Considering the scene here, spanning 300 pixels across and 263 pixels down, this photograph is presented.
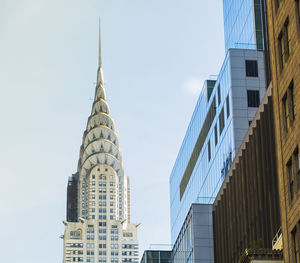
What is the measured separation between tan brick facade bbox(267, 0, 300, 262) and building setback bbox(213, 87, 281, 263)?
934 inches

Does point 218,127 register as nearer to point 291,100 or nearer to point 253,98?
point 253,98

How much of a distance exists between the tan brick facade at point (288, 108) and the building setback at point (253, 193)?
23731 millimetres

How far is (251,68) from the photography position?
337ft

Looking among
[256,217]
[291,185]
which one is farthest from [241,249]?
[291,185]

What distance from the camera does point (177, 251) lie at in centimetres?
11469

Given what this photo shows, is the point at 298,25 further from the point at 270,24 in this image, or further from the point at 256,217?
the point at 256,217

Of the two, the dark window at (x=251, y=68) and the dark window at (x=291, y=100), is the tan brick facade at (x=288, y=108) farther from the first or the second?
the dark window at (x=251, y=68)

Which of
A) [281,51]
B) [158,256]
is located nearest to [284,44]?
[281,51]

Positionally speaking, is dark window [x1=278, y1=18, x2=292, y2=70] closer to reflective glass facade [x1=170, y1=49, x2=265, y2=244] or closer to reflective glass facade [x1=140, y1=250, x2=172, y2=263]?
reflective glass facade [x1=170, y1=49, x2=265, y2=244]

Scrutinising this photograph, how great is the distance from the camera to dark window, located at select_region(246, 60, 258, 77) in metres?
102

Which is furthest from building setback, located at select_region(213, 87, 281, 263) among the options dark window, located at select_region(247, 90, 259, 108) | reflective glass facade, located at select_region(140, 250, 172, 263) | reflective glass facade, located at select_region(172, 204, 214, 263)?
reflective glass facade, located at select_region(140, 250, 172, 263)

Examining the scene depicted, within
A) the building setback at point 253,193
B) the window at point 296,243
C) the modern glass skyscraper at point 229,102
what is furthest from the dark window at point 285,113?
the modern glass skyscraper at point 229,102

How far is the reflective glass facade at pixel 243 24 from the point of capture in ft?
333

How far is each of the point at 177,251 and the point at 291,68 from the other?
70.1 metres
